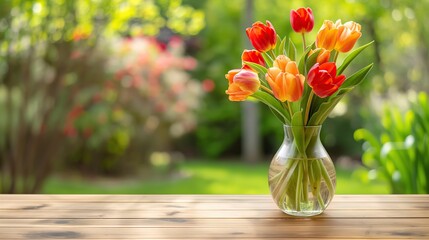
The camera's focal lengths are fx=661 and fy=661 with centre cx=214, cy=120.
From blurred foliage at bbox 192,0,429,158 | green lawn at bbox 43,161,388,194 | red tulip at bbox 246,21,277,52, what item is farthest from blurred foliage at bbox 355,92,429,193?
blurred foliage at bbox 192,0,429,158

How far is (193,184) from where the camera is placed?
6.38 m

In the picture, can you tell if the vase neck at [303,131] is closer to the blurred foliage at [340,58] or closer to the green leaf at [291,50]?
the green leaf at [291,50]

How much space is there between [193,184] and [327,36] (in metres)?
4.98

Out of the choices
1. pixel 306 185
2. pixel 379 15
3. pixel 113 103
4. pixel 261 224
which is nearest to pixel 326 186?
pixel 306 185

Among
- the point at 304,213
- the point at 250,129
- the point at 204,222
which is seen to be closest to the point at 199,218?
the point at 204,222

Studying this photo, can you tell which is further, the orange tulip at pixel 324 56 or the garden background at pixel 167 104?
the garden background at pixel 167 104

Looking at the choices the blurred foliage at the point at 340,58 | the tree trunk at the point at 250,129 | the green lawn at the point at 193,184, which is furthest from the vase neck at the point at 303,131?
the tree trunk at the point at 250,129

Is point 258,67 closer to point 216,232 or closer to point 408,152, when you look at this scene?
point 216,232

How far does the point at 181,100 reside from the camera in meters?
6.64

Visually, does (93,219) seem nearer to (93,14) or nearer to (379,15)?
(93,14)

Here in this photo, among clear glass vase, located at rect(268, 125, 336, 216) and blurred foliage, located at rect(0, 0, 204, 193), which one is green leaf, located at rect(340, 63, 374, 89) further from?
blurred foliage, located at rect(0, 0, 204, 193)

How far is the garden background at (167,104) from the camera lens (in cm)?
399

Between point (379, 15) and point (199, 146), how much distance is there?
2.97 metres

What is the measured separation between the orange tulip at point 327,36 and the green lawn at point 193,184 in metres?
4.52
